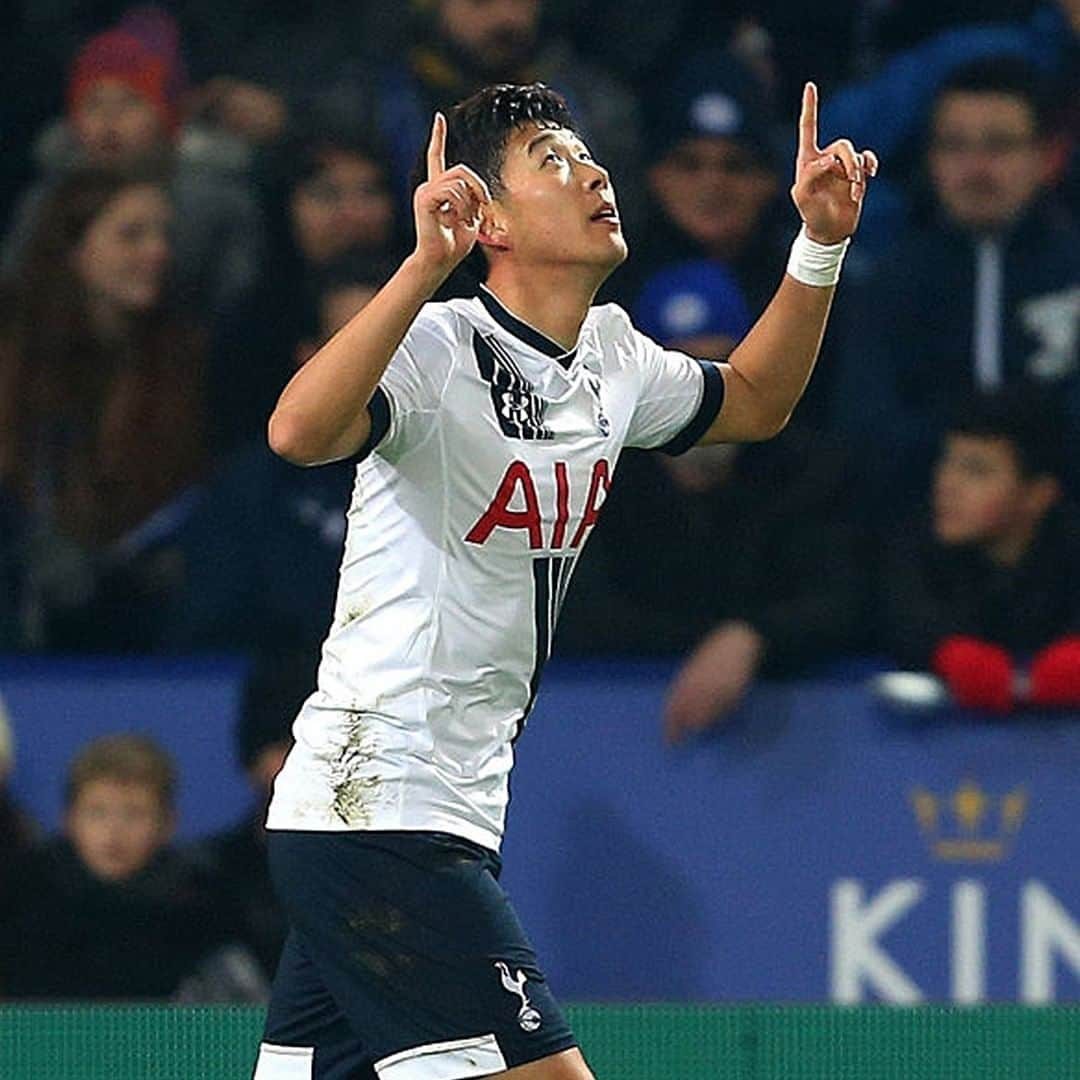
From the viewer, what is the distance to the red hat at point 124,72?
7.23 metres

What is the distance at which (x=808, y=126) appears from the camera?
4215mm

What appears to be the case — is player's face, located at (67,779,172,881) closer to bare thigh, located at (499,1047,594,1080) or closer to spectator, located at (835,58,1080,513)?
spectator, located at (835,58,1080,513)

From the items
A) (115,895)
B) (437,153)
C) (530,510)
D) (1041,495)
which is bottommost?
(115,895)

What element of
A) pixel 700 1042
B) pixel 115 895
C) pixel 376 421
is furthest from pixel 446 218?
pixel 115 895

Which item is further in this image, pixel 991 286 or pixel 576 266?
pixel 991 286

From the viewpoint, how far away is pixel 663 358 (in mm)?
4406

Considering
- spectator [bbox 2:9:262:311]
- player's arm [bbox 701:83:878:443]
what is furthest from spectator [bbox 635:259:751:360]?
player's arm [bbox 701:83:878:443]

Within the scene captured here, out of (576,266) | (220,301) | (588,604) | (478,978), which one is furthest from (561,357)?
(220,301)

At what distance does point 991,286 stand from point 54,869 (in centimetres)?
242

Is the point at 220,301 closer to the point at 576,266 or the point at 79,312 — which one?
the point at 79,312

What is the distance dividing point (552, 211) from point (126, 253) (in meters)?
2.95

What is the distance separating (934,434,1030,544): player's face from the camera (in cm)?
644

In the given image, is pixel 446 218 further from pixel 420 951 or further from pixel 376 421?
pixel 420 951

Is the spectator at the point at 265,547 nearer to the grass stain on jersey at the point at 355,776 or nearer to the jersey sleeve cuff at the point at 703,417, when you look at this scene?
the jersey sleeve cuff at the point at 703,417
